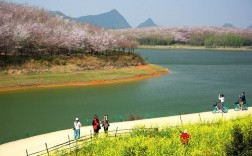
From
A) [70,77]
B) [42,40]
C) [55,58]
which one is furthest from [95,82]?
[42,40]

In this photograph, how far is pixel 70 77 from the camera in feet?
258

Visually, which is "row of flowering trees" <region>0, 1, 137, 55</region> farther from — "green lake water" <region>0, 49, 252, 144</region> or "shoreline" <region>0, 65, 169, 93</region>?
"green lake water" <region>0, 49, 252, 144</region>

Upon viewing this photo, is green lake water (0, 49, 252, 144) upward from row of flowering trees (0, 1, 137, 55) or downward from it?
downward

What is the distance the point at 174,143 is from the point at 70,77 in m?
57.5

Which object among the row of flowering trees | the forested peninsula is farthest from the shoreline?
the row of flowering trees

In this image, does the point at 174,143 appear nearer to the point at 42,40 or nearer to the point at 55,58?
the point at 55,58

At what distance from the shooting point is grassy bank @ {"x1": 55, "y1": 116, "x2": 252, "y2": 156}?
18752 mm

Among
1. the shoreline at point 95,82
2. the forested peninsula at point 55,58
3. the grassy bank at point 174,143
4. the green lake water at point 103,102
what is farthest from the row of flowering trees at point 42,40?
the grassy bank at point 174,143

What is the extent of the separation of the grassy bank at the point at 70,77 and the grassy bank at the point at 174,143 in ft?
157

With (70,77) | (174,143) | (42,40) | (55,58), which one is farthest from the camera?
(42,40)

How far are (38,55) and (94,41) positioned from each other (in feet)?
67.5

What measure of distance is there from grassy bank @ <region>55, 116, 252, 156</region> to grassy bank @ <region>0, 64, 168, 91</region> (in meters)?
47.9

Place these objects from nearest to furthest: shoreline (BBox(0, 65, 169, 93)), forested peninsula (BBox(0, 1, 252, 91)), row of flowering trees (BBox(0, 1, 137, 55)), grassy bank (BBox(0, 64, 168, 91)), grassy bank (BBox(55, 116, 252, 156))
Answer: grassy bank (BBox(55, 116, 252, 156)) < shoreline (BBox(0, 65, 169, 93)) < grassy bank (BBox(0, 64, 168, 91)) < forested peninsula (BBox(0, 1, 252, 91)) < row of flowering trees (BBox(0, 1, 137, 55))

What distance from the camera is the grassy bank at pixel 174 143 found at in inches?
738
